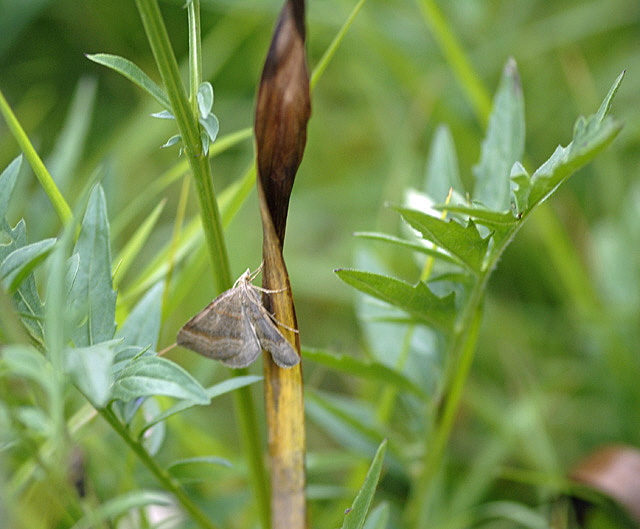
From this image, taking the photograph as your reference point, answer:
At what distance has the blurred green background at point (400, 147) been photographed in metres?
1.43

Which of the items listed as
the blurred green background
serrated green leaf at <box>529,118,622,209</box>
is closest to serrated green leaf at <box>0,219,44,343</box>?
serrated green leaf at <box>529,118,622,209</box>

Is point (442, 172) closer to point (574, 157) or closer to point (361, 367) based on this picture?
point (361, 367)

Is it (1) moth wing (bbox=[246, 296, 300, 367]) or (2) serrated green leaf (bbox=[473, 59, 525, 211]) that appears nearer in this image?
(1) moth wing (bbox=[246, 296, 300, 367])

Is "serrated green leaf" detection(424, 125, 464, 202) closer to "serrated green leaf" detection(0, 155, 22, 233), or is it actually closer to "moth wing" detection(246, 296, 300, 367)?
"moth wing" detection(246, 296, 300, 367)

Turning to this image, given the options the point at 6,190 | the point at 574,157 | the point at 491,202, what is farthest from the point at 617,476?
the point at 6,190

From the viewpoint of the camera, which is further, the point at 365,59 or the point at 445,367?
the point at 365,59

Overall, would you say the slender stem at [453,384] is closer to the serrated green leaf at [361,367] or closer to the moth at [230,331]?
the serrated green leaf at [361,367]

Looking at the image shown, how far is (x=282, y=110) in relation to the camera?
0.56 m

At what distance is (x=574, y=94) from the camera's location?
73.4 inches

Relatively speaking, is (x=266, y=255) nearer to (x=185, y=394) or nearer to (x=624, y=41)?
(x=185, y=394)

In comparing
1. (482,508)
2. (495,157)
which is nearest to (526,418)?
(482,508)

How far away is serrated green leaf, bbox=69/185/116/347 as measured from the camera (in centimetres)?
61

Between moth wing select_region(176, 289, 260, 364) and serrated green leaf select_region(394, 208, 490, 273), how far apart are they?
20cm

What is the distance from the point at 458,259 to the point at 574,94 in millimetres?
1379
